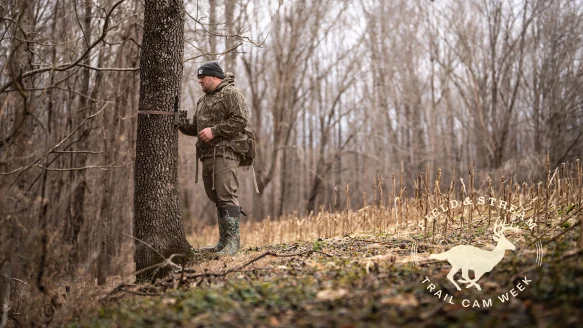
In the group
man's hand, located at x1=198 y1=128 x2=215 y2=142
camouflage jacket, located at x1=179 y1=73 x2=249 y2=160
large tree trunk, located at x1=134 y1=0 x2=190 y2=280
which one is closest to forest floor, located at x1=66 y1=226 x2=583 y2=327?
large tree trunk, located at x1=134 y1=0 x2=190 y2=280

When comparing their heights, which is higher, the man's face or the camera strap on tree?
the man's face

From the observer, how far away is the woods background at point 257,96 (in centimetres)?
485

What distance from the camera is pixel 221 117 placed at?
18.2 feet

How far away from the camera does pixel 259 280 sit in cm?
362

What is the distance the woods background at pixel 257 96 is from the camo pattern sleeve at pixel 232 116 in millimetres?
586

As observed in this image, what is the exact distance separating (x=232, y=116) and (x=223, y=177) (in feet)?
2.37

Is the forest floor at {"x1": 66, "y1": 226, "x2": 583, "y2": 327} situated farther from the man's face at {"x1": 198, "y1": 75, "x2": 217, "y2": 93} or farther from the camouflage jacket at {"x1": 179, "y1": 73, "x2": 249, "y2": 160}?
the man's face at {"x1": 198, "y1": 75, "x2": 217, "y2": 93}

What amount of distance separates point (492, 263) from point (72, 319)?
2.95m

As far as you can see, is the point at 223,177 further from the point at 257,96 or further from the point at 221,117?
the point at 257,96

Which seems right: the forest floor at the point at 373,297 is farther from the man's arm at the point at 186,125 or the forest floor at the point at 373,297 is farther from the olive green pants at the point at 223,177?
the man's arm at the point at 186,125

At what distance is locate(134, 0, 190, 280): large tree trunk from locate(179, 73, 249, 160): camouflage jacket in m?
0.47

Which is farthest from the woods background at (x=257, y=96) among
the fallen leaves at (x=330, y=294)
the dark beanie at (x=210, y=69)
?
the fallen leaves at (x=330, y=294)

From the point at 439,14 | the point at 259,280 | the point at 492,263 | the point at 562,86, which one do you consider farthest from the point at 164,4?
the point at 439,14

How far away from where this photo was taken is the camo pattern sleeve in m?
5.35
